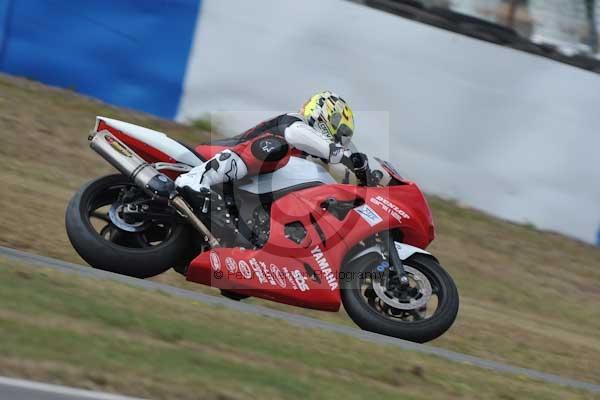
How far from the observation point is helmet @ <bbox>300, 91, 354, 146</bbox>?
22.7 ft

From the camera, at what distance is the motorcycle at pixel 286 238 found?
663 cm

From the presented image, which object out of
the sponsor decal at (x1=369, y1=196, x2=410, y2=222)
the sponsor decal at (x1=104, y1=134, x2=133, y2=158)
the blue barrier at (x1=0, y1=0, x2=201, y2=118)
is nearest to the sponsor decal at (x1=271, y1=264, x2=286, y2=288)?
the sponsor decal at (x1=369, y1=196, x2=410, y2=222)

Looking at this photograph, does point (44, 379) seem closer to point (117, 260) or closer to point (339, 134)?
point (117, 260)

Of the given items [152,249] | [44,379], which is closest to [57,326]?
[44,379]

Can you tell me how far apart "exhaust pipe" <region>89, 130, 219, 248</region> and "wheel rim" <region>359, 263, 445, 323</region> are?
40.7 inches

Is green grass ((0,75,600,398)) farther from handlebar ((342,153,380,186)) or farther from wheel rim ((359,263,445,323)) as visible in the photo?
handlebar ((342,153,380,186))

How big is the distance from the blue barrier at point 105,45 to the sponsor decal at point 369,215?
17.2ft

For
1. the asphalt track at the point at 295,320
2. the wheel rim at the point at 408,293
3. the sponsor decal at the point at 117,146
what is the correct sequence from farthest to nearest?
the sponsor decal at the point at 117,146
the wheel rim at the point at 408,293
the asphalt track at the point at 295,320

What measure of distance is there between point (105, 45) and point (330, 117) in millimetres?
5059

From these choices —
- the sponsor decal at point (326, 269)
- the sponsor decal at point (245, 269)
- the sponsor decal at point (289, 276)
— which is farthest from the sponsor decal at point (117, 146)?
the sponsor decal at point (326, 269)

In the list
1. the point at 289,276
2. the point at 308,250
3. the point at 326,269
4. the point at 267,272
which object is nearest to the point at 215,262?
the point at 267,272

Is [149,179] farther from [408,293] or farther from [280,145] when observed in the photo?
[408,293]

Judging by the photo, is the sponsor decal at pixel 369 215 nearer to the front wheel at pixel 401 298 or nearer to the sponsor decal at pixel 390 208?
the sponsor decal at pixel 390 208

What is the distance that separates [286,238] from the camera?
6730mm
